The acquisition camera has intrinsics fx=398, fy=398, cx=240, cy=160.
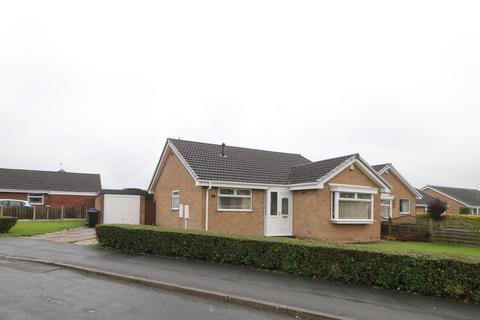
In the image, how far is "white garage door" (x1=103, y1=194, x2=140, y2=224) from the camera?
24.2m

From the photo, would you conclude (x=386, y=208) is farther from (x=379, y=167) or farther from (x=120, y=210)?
(x=120, y=210)

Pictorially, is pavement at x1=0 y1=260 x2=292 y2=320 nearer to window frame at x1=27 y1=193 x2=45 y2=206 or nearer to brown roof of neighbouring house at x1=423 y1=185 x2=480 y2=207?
window frame at x1=27 y1=193 x2=45 y2=206

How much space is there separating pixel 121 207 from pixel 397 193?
21.4 m

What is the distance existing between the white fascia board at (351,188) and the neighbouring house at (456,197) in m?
37.1

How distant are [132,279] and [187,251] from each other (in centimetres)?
299

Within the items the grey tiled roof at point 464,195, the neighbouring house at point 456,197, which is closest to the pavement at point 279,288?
the neighbouring house at point 456,197

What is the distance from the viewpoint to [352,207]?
20.7 meters

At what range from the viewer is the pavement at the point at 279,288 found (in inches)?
293

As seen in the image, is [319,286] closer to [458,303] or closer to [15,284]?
[458,303]

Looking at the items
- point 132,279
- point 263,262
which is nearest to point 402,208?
point 263,262

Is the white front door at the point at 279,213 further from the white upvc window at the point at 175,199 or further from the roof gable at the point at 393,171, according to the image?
the roof gable at the point at 393,171

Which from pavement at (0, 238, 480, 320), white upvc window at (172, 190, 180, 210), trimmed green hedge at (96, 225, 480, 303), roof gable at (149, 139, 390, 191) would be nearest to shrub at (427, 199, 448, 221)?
roof gable at (149, 139, 390, 191)

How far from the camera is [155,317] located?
264 inches

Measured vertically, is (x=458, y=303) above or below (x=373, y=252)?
below
